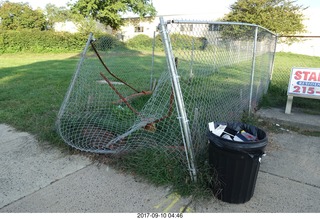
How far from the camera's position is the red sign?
5.13 metres

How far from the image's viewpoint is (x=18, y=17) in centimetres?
3656

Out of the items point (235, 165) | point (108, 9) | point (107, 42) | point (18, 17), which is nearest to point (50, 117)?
point (107, 42)

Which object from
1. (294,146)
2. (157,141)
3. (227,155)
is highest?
(227,155)

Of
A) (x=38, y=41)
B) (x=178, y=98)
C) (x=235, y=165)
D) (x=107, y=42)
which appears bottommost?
(x=235, y=165)

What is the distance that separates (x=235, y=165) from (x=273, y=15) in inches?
1236

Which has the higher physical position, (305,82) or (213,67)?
(213,67)

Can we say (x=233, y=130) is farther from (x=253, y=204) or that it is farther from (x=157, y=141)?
(x=157, y=141)

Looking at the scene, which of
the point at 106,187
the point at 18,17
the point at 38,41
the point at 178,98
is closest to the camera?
the point at 178,98

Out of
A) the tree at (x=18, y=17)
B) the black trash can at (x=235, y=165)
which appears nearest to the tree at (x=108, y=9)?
the tree at (x=18, y=17)

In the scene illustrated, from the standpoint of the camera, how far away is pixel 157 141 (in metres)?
3.54

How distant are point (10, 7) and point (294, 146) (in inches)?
1718

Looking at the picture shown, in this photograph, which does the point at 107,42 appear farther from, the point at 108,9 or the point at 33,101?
the point at 108,9

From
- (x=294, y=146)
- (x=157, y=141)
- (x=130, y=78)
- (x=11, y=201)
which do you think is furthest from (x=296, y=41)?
(x=11, y=201)

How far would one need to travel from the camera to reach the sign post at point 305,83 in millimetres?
5137
